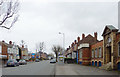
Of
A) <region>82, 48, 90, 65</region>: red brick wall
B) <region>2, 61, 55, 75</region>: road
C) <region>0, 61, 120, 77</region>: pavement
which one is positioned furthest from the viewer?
<region>82, 48, 90, 65</region>: red brick wall

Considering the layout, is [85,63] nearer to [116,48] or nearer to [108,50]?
[108,50]

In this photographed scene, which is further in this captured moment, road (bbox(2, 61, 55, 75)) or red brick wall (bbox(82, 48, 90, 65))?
red brick wall (bbox(82, 48, 90, 65))

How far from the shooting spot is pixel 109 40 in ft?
82.5

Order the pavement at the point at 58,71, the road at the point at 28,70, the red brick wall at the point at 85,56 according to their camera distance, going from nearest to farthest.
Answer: the pavement at the point at 58,71, the road at the point at 28,70, the red brick wall at the point at 85,56

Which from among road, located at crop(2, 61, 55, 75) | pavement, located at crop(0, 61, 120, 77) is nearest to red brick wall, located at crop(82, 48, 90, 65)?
pavement, located at crop(0, 61, 120, 77)

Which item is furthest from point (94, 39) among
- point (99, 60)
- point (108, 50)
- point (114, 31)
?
point (114, 31)

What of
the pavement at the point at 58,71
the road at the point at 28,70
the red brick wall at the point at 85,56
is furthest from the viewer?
the red brick wall at the point at 85,56

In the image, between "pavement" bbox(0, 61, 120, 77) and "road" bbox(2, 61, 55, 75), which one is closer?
"pavement" bbox(0, 61, 120, 77)

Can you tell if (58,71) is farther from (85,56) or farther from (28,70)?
(85,56)

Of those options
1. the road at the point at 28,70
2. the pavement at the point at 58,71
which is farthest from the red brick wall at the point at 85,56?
the road at the point at 28,70

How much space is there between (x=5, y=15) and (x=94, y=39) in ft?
95.4

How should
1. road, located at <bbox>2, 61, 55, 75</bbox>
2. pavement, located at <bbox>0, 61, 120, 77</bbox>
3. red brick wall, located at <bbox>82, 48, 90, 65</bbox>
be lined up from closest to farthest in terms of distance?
pavement, located at <bbox>0, 61, 120, 77</bbox>
road, located at <bbox>2, 61, 55, 75</bbox>
red brick wall, located at <bbox>82, 48, 90, 65</bbox>

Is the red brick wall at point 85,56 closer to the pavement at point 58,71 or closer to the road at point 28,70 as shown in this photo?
the pavement at point 58,71

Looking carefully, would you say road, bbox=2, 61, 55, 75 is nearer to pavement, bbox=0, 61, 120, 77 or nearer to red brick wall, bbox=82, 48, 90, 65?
pavement, bbox=0, 61, 120, 77
